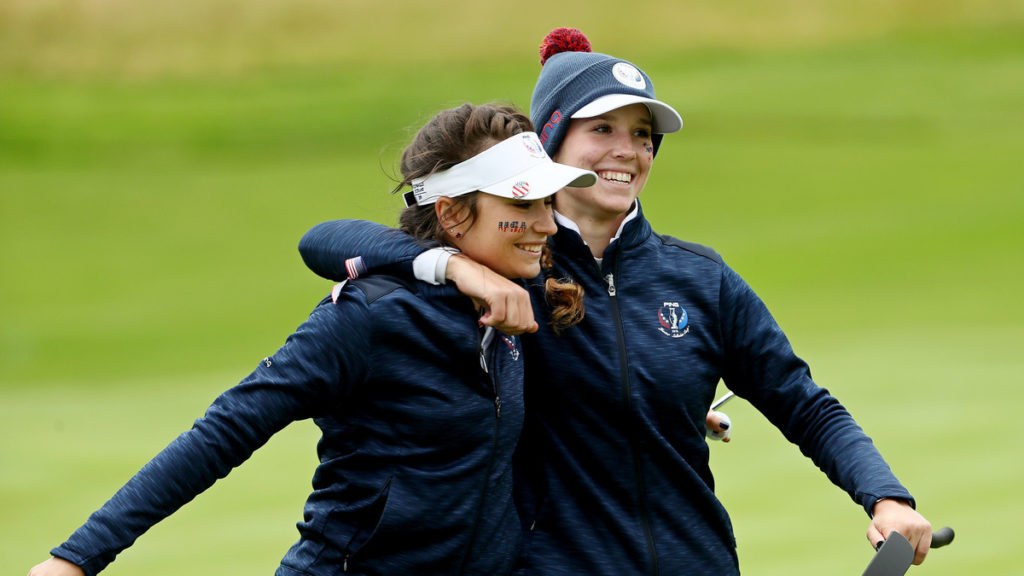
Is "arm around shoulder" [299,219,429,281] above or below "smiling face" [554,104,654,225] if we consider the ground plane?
below

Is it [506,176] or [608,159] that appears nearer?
[506,176]

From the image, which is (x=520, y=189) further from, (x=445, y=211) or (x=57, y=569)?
(x=57, y=569)

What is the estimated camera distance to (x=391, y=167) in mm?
7039

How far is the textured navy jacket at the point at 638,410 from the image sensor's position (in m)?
2.05

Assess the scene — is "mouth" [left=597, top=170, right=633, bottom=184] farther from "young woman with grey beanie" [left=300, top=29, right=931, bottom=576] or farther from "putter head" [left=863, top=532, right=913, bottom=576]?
"putter head" [left=863, top=532, right=913, bottom=576]

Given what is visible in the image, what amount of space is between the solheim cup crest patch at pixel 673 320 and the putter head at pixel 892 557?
0.44 m

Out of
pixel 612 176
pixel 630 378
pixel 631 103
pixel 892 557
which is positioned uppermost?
pixel 631 103

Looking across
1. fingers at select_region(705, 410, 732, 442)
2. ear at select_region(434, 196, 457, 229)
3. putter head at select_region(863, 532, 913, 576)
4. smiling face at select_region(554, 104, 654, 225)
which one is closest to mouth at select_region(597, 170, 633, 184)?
smiling face at select_region(554, 104, 654, 225)

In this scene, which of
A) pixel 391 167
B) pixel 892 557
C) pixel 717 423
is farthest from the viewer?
pixel 391 167

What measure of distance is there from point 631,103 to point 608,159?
94mm

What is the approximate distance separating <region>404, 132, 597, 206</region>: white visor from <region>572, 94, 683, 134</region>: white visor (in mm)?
137

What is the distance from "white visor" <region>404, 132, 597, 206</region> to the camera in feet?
6.47

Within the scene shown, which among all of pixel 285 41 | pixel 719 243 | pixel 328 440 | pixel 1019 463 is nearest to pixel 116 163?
pixel 285 41

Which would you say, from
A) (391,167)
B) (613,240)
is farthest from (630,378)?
(391,167)
